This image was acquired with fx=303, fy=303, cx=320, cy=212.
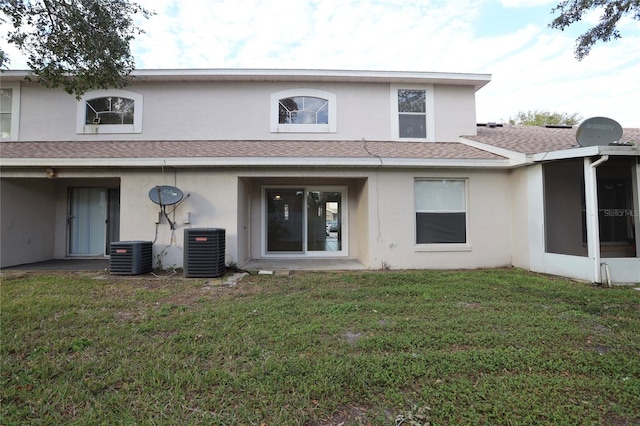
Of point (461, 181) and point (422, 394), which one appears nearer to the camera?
point (422, 394)

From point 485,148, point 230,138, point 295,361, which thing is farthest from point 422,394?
point 230,138

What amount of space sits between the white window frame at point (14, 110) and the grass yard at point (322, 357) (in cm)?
622

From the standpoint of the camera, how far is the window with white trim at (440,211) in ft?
25.7

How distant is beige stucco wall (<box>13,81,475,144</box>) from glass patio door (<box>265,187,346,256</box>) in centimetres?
168

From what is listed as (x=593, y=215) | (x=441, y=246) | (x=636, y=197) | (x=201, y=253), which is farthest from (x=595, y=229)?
(x=201, y=253)

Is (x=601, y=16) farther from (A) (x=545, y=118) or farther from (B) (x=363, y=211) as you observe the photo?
(A) (x=545, y=118)

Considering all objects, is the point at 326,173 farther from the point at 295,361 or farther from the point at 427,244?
the point at 295,361

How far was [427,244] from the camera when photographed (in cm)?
777

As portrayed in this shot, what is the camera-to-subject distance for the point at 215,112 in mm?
9055

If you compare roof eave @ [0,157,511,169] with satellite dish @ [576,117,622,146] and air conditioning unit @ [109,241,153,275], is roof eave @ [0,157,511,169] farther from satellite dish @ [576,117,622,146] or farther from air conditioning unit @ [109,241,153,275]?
air conditioning unit @ [109,241,153,275]

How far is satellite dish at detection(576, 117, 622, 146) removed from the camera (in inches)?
245

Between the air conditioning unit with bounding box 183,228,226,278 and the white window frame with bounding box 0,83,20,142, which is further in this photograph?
the white window frame with bounding box 0,83,20,142

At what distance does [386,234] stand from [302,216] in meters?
2.79

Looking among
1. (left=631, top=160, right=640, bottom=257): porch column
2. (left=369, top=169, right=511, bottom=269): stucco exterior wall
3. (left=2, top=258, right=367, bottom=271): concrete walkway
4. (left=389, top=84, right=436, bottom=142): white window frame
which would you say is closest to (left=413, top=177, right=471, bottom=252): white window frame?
(left=369, top=169, right=511, bottom=269): stucco exterior wall
